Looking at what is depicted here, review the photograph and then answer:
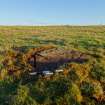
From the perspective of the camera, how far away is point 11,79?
12.0 metres

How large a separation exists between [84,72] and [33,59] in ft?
7.66

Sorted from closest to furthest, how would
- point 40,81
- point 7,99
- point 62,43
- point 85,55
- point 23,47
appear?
1. point 7,99
2. point 40,81
3. point 85,55
4. point 23,47
5. point 62,43

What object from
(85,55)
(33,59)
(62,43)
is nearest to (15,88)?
(33,59)

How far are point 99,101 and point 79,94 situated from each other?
2.22 feet

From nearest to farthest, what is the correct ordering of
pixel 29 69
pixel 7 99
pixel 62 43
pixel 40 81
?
pixel 7 99 < pixel 40 81 < pixel 29 69 < pixel 62 43

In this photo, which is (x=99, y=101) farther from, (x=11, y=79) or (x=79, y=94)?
(x=11, y=79)

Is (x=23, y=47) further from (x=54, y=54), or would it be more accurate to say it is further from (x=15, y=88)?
(x=15, y=88)

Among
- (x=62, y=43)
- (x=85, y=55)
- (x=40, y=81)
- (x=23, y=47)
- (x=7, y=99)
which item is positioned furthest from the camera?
(x=62, y=43)

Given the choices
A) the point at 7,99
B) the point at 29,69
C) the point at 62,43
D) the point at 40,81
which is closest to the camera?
the point at 7,99

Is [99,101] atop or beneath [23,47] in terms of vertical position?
beneath

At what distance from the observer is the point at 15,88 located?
11383 mm

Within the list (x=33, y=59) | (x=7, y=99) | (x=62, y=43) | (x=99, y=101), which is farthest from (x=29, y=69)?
(x=62, y=43)

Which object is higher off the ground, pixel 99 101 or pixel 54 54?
pixel 54 54

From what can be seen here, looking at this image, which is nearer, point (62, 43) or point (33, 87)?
point (33, 87)
